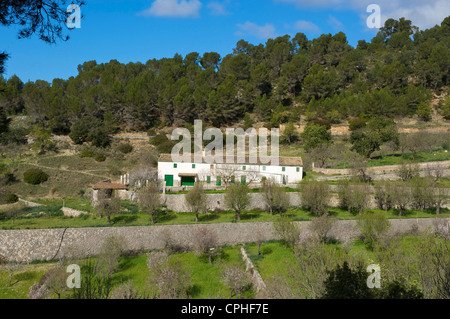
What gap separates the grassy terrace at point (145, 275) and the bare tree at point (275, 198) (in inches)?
221

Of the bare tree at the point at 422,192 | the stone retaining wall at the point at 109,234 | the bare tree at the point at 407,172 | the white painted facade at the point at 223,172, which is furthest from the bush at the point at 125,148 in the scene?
the bare tree at the point at 422,192

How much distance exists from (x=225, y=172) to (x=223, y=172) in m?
0.20

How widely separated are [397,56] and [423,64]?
809 centimetres

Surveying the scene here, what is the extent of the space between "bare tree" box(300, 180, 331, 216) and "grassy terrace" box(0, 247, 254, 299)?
7422mm

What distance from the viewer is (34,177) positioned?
119ft

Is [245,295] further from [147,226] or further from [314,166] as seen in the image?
Answer: [314,166]

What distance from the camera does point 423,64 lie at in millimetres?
56031

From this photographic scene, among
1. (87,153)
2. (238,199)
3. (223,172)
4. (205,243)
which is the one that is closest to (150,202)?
(205,243)

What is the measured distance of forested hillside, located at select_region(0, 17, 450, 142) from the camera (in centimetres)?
5156

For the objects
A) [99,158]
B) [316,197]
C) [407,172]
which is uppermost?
[99,158]

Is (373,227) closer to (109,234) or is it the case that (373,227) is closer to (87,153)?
(109,234)

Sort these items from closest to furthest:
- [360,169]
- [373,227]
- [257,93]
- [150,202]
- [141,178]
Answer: [373,227] → [150,202] → [360,169] → [141,178] → [257,93]

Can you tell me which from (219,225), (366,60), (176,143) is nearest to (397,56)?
(366,60)

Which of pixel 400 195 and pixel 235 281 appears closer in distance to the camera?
pixel 235 281
